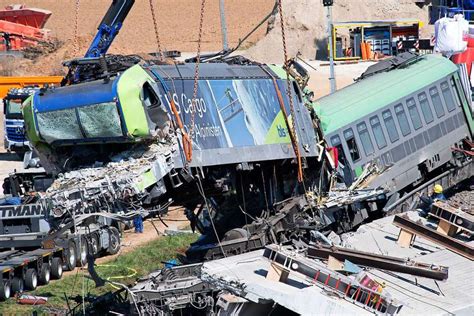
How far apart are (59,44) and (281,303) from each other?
4453 cm

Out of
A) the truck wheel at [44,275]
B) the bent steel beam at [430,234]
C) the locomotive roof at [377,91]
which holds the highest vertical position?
the locomotive roof at [377,91]

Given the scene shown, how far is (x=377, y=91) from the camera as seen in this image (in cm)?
2427

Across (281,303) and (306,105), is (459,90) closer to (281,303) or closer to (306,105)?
(306,105)

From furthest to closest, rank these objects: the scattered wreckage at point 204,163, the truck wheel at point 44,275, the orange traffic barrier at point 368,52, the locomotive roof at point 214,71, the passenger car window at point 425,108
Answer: the orange traffic barrier at point 368,52 < the passenger car window at point 425,108 < the truck wheel at point 44,275 < the locomotive roof at point 214,71 < the scattered wreckage at point 204,163

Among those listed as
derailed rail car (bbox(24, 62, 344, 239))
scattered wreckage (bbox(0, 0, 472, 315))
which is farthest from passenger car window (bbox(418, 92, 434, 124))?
derailed rail car (bbox(24, 62, 344, 239))

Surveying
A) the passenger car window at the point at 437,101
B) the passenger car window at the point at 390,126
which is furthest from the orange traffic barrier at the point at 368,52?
the passenger car window at the point at 390,126

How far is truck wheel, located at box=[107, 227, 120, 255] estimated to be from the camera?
82.2 feet

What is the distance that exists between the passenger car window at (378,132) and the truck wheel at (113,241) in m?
6.68

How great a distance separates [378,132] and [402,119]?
3.26 ft

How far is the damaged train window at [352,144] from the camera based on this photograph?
22.6 metres

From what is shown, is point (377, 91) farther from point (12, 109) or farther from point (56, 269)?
point (12, 109)

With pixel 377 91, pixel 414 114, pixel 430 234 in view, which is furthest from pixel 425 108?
pixel 430 234

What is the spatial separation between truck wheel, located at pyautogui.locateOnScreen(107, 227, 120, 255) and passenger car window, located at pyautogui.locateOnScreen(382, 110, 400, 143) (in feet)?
22.8

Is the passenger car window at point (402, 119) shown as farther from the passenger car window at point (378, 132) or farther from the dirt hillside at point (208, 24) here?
the dirt hillside at point (208, 24)
